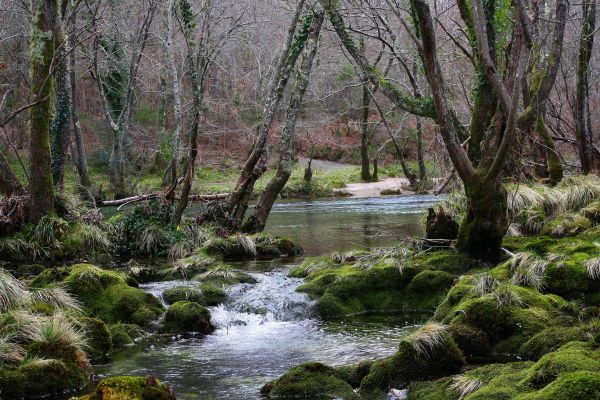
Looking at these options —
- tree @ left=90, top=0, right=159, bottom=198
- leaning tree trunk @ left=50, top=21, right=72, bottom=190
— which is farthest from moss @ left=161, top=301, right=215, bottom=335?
tree @ left=90, top=0, right=159, bottom=198

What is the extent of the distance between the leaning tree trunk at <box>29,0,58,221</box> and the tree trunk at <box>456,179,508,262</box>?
730 centimetres

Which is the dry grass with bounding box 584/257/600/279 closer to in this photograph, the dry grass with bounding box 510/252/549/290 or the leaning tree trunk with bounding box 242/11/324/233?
the dry grass with bounding box 510/252/549/290

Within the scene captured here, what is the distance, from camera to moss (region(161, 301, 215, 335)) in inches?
340

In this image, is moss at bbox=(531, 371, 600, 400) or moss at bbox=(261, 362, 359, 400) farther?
moss at bbox=(261, 362, 359, 400)

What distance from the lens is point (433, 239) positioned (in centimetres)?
1084

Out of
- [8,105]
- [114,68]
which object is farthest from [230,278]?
[8,105]

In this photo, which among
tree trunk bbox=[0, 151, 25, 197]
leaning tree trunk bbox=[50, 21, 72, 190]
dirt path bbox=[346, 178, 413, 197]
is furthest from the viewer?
dirt path bbox=[346, 178, 413, 197]

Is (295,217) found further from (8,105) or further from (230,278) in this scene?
(8,105)

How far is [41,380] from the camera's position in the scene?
6.03 m

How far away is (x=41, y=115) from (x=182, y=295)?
14.6 ft

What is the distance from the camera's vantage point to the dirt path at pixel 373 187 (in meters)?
28.9

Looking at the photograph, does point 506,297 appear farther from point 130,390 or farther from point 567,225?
point 567,225

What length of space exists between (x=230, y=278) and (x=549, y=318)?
5.56 meters

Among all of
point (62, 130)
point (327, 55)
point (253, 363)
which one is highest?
point (327, 55)
